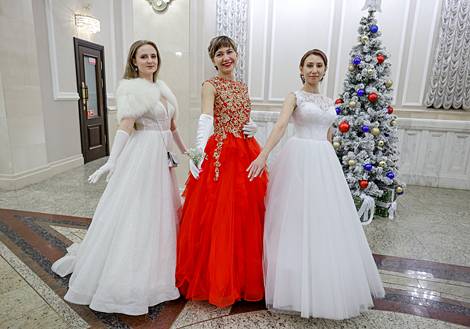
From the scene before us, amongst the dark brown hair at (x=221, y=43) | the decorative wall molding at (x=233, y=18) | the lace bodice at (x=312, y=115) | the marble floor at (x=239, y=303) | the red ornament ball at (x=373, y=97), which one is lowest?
the marble floor at (x=239, y=303)

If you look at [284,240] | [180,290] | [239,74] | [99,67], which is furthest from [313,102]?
[99,67]

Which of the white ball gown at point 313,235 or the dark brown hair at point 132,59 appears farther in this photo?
the dark brown hair at point 132,59

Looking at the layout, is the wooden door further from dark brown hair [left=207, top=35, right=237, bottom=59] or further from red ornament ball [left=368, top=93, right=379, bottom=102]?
red ornament ball [left=368, top=93, right=379, bottom=102]

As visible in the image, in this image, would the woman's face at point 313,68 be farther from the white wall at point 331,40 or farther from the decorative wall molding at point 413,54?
the decorative wall molding at point 413,54

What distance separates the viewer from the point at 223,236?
1.92m

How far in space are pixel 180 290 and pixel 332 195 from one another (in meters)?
1.25

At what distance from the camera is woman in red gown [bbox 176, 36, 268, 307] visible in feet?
6.27

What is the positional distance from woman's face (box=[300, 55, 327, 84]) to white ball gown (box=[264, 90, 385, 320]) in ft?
0.37

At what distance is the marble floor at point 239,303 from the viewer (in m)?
1.88

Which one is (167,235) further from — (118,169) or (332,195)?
(332,195)

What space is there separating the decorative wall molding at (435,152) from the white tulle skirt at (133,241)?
15.2 feet

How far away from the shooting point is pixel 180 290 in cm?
208

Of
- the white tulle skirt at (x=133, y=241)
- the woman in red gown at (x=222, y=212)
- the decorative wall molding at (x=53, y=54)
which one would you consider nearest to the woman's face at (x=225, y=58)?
the woman in red gown at (x=222, y=212)

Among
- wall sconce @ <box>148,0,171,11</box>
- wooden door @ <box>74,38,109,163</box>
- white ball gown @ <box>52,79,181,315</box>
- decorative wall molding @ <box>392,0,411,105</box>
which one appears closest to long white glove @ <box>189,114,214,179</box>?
white ball gown @ <box>52,79,181,315</box>
